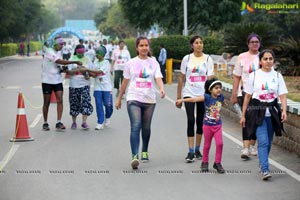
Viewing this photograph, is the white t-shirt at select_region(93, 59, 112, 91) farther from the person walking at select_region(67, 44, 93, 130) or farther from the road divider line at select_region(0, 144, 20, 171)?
the road divider line at select_region(0, 144, 20, 171)

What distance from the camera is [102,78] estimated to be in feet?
46.0

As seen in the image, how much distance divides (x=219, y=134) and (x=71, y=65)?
5.46 meters

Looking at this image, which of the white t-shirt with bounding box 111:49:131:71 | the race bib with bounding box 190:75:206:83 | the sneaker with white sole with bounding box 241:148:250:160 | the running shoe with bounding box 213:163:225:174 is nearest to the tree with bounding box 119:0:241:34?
the white t-shirt with bounding box 111:49:131:71

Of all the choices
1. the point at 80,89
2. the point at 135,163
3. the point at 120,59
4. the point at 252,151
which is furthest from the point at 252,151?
the point at 120,59

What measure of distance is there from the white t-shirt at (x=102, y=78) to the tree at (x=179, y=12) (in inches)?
1264

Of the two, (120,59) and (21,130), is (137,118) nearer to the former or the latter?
(21,130)

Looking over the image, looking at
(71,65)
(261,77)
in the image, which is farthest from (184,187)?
(71,65)

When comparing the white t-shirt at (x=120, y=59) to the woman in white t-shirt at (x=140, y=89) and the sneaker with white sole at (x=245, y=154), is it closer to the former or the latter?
the sneaker with white sole at (x=245, y=154)

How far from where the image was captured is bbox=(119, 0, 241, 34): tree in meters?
46.3

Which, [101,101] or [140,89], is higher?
[140,89]

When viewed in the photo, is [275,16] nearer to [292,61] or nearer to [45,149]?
[292,61]

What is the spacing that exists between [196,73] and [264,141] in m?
1.75

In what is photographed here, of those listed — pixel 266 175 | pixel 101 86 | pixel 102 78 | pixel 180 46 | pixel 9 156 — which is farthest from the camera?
pixel 180 46

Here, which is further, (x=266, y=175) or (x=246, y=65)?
(x=246, y=65)
